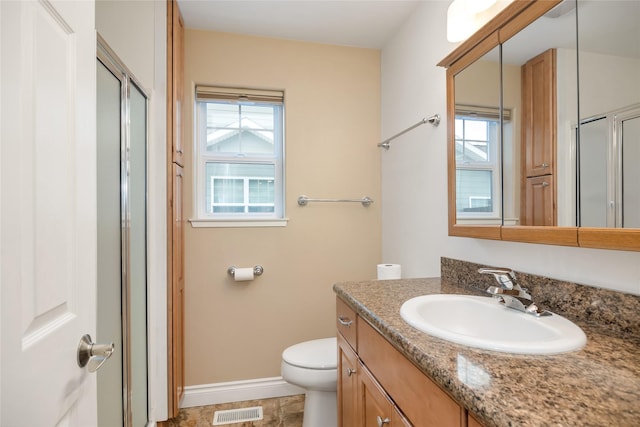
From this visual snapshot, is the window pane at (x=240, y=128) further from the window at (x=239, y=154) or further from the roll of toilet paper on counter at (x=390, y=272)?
the roll of toilet paper on counter at (x=390, y=272)

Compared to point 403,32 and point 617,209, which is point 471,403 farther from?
point 403,32

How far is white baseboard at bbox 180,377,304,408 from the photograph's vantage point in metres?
2.09

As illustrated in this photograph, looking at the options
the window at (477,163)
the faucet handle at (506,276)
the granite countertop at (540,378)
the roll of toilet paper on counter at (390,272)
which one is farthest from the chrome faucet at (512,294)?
the roll of toilet paper on counter at (390,272)

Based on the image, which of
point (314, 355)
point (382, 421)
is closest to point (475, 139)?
point (382, 421)

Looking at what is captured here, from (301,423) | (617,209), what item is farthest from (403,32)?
(301,423)

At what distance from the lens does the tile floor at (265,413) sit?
1.91m

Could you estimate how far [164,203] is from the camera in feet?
5.89

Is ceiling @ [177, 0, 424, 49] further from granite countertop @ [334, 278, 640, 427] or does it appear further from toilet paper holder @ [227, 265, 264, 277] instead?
granite countertop @ [334, 278, 640, 427]

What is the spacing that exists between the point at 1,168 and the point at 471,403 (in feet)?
2.66

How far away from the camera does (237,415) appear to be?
200cm

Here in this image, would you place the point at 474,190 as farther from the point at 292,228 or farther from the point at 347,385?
the point at 292,228

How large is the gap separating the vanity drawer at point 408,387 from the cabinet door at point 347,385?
15 centimetres

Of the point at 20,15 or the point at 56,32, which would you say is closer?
the point at 20,15

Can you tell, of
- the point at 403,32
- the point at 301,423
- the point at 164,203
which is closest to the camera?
the point at 164,203
